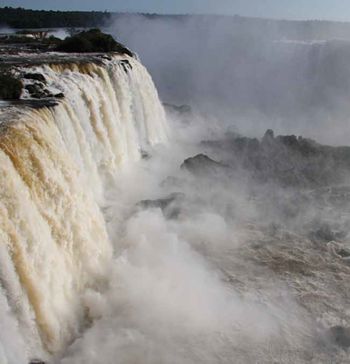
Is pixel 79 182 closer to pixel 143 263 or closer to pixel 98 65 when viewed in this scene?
pixel 143 263

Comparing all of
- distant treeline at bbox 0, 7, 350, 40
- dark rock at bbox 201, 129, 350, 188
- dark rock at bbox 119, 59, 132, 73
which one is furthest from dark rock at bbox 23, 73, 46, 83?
distant treeline at bbox 0, 7, 350, 40

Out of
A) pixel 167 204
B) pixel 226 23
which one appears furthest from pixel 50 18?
pixel 167 204

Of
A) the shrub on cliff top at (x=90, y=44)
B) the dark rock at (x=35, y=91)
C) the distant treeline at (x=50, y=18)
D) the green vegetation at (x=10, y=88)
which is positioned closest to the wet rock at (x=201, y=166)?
the dark rock at (x=35, y=91)

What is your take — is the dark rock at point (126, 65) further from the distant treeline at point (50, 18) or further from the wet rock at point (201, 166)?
the distant treeline at point (50, 18)

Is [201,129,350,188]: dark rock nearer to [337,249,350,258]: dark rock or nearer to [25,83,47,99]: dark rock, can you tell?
[337,249,350,258]: dark rock

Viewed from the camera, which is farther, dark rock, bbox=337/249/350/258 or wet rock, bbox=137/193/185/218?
wet rock, bbox=137/193/185/218

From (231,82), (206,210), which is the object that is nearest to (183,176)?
(206,210)

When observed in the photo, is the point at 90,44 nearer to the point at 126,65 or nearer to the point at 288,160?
the point at 126,65
